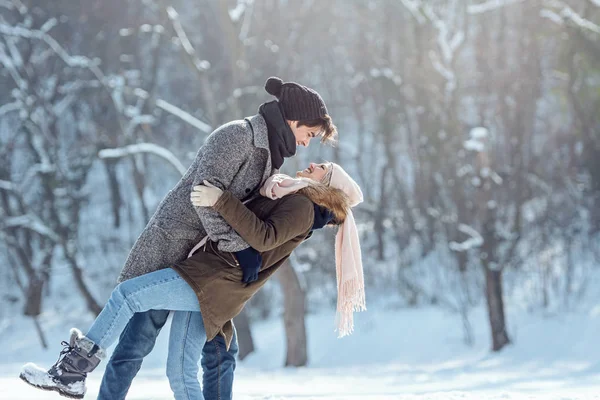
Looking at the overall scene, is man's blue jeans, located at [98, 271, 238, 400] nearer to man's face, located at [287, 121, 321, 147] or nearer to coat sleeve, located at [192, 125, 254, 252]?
coat sleeve, located at [192, 125, 254, 252]

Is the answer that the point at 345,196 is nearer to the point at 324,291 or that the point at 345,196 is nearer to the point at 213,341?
the point at 213,341

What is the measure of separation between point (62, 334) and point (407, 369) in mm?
8937

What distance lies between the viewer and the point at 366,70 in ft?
61.6

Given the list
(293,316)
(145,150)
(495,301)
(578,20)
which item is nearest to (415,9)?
(578,20)

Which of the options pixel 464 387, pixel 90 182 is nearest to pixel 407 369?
pixel 464 387

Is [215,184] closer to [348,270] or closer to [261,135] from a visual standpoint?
[261,135]

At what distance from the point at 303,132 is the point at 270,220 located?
462mm

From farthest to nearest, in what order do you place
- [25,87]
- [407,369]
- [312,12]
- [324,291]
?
[312,12], [324,291], [25,87], [407,369]

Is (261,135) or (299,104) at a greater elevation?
(299,104)

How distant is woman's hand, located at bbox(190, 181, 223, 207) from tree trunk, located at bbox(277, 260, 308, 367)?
7669 mm

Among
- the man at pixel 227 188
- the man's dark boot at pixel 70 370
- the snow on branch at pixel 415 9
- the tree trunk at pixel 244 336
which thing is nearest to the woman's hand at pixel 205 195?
the man at pixel 227 188

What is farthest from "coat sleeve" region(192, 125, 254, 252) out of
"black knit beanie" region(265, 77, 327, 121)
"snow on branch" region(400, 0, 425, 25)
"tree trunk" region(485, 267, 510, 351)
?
"snow on branch" region(400, 0, 425, 25)

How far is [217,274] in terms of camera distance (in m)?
2.94

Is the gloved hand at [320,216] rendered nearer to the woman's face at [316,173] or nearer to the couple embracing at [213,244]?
the couple embracing at [213,244]
